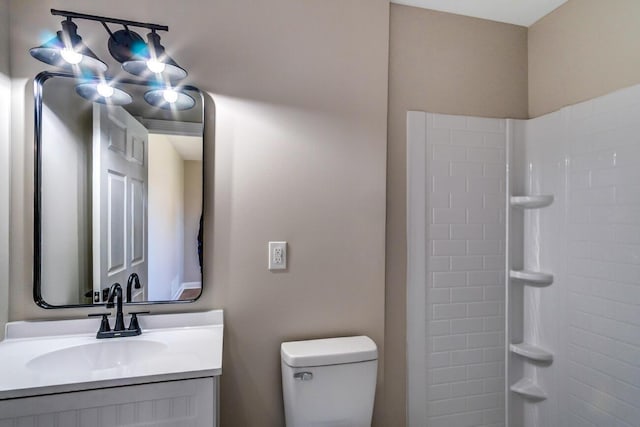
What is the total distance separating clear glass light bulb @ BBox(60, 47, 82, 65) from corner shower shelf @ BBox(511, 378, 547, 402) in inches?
97.8

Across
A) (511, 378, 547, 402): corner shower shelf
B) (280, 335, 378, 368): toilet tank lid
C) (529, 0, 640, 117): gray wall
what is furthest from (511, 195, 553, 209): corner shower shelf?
(280, 335, 378, 368): toilet tank lid

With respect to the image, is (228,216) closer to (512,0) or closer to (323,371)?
(323,371)

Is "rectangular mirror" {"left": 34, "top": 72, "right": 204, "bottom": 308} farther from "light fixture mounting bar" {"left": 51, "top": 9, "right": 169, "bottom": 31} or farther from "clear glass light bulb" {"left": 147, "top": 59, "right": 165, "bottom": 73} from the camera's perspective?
"light fixture mounting bar" {"left": 51, "top": 9, "right": 169, "bottom": 31}

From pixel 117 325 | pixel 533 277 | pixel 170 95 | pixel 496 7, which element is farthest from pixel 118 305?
pixel 496 7

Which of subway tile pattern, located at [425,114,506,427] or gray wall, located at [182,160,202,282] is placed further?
subway tile pattern, located at [425,114,506,427]

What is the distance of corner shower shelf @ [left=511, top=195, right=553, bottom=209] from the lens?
1.70 meters

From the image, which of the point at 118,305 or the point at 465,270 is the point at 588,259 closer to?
the point at 465,270

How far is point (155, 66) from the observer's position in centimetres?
128

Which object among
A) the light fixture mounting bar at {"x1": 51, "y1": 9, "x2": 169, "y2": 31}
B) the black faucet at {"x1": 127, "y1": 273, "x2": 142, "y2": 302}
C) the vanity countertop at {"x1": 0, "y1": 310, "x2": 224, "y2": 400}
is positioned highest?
the light fixture mounting bar at {"x1": 51, "y1": 9, "x2": 169, "y2": 31}

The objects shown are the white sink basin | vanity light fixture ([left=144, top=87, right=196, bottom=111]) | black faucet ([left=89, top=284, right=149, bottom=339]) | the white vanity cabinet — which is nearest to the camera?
the white vanity cabinet

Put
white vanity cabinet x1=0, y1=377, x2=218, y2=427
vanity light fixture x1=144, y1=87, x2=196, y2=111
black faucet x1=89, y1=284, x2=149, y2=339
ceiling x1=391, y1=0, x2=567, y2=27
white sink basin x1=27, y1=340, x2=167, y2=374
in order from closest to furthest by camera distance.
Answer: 1. white vanity cabinet x1=0, y1=377, x2=218, y2=427
2. white sink basin x1=27, y1=340, x2=167, y2=374
3. black faucet x1=89, y1=284, x2=149, y2=339
4. vanity light fixture x1=144, y1=87, x2=196, y2=111
5. ceiling x1=391, y1=0, x2=567, y2=27

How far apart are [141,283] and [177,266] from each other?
16cm

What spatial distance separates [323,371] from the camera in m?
1.35

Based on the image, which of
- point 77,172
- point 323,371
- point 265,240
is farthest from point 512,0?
point 77,172
